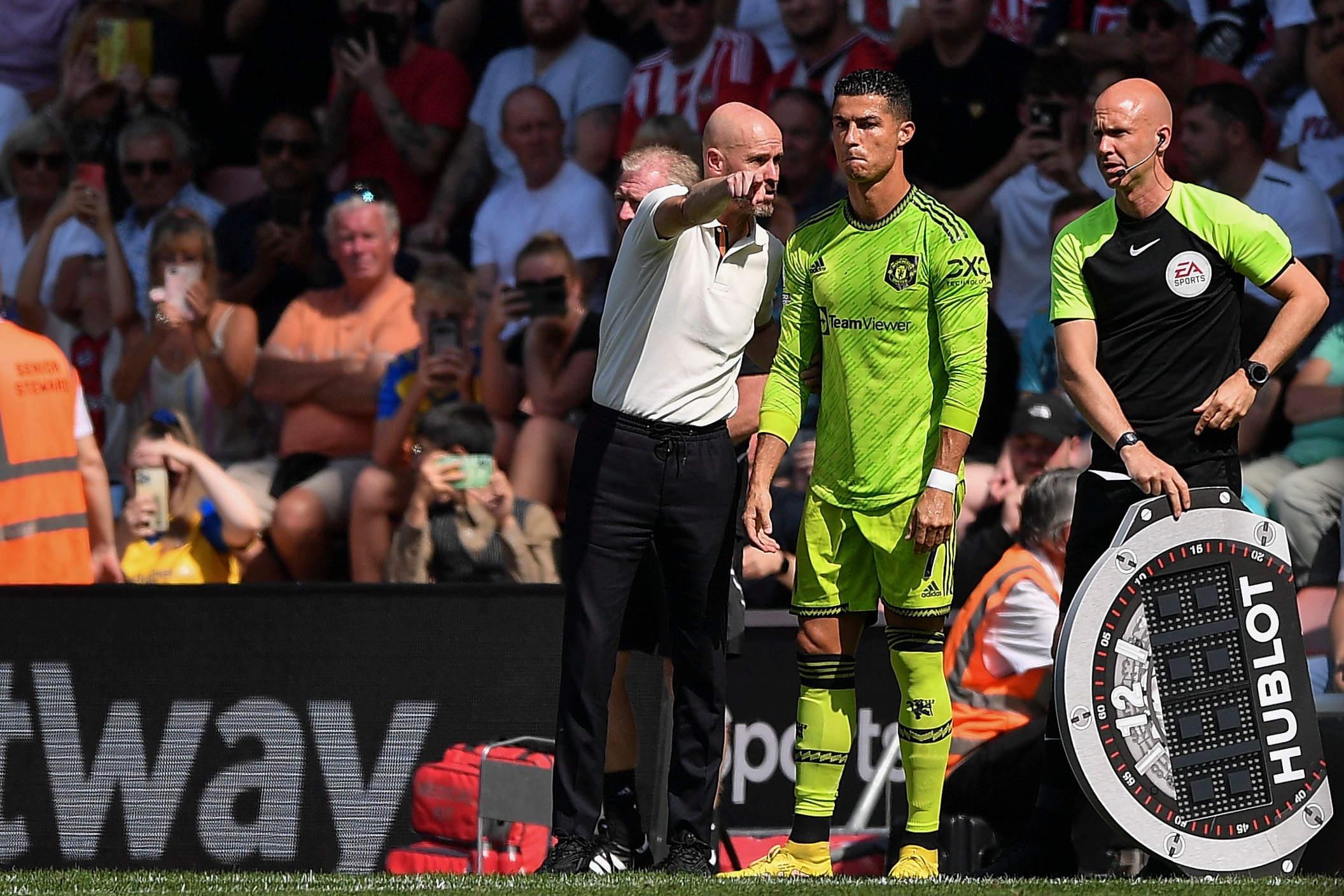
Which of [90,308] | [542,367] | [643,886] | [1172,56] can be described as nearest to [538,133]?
[542,367]

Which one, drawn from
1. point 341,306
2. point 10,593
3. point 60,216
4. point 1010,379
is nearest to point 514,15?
point 341,306

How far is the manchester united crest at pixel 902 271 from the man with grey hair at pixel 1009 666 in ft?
4.58

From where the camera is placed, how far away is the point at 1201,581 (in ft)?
16.2

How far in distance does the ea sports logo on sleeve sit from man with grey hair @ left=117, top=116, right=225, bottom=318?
650 centimetres

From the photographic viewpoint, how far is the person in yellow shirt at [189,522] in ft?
27.7

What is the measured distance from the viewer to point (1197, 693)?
4.89 metres

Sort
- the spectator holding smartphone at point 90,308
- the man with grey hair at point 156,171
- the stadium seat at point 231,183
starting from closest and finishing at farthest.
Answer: the spectator holding smartphone at point 90,308
the man with grey hair at point 156,171
the stadium seat at point 231,183

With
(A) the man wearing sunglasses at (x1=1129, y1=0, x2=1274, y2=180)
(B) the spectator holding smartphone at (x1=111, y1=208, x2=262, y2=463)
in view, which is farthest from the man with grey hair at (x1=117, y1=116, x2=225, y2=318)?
(A) the man wearing sunglasses at (x1=1129, y1=0, x2=1274, y2=180)

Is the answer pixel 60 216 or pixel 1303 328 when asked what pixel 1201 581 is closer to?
pixel 1303 328

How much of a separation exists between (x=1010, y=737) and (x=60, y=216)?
266 inches

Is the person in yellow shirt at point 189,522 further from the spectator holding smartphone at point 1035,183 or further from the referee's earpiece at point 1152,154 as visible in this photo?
the referee's earpiece at point 1152,154

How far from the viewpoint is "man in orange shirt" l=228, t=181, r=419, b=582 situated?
9016mm

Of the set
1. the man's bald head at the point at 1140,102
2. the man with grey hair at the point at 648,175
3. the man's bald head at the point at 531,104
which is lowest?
the man with grey hair at the point at 648,175

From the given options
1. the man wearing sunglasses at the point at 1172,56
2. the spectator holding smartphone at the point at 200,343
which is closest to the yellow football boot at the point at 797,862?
the man wearing sunglasses at the point at 1172,56
